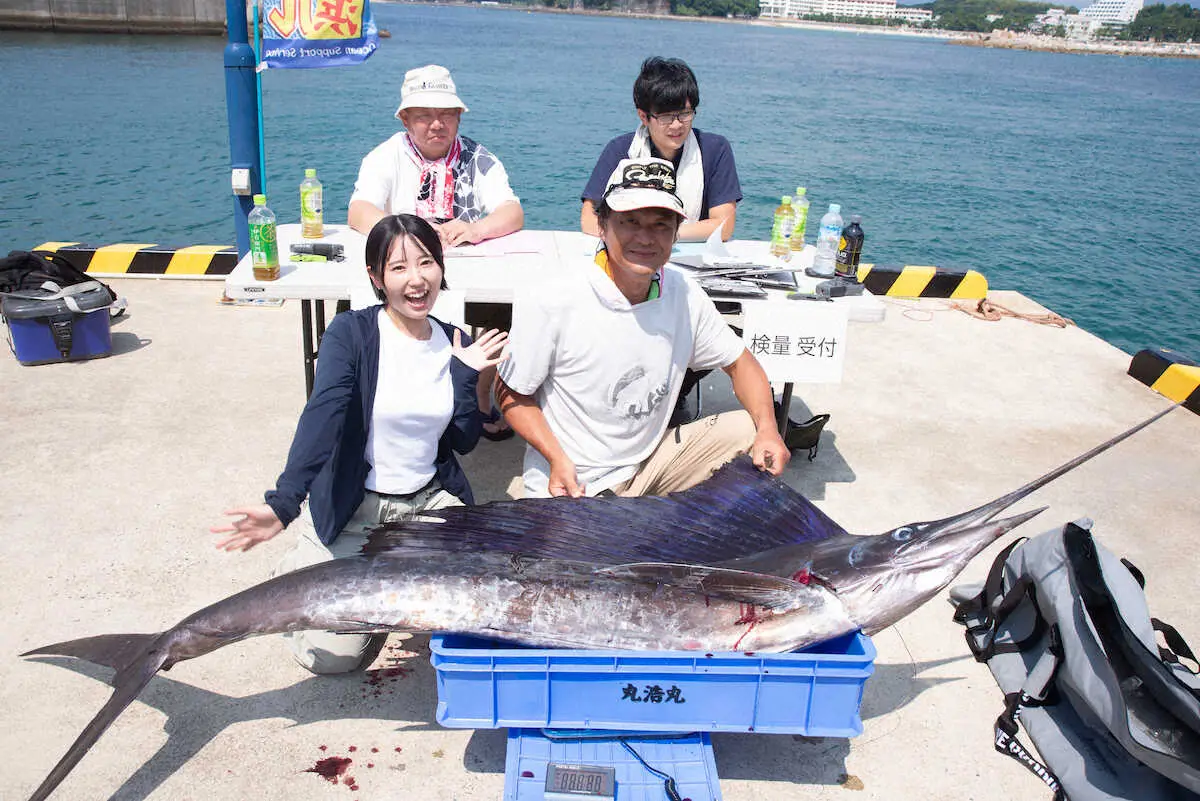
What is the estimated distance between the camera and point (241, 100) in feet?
16.1

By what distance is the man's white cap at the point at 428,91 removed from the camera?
3369 mm

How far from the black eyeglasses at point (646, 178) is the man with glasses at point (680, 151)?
101cm

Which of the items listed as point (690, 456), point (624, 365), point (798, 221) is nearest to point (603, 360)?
point (624, 365)

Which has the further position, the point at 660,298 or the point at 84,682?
the point at 660,298

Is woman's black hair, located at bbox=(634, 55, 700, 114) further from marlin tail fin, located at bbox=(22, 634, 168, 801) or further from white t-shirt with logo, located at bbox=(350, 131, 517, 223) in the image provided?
marlin tail fin, located at bbox=(22, 634, 168, 801)

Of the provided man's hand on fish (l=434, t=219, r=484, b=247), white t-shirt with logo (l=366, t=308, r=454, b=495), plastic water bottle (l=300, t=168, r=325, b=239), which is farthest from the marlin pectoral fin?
plastic water bottle (l=300, t=168, r=325, b=239)

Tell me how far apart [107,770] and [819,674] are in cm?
164

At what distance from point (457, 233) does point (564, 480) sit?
5.22 feet

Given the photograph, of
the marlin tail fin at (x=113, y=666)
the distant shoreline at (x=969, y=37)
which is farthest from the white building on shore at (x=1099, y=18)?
the marlin tail fin at (x=113, y=666)

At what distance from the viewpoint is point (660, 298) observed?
2533 millimetres

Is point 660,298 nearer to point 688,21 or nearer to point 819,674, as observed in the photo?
point 819,674

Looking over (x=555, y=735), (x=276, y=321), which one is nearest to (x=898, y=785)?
(x=555, y=735)

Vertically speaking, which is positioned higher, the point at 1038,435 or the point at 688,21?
the point at 688,21

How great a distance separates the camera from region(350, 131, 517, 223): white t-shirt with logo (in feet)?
11.6
